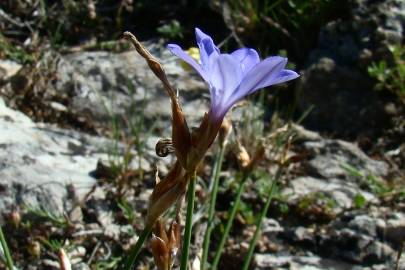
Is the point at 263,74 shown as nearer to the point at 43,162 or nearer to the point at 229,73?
the point at 229,73

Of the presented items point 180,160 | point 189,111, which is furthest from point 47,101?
point 180,160

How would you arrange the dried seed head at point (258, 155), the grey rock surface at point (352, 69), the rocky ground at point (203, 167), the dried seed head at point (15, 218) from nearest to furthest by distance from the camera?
the dried seed head at point (258, 155) < the dried seed head at point (15, 218) < the rocky ground at point (203, 167) < the grey rock surface at point (352, 69)

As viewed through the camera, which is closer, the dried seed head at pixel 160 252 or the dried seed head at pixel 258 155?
the dried seed head at pixel 160 252

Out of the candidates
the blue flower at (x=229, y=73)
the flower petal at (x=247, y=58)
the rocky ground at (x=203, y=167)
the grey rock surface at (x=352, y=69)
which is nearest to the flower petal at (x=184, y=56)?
the blue flower at (x=229, y=73)

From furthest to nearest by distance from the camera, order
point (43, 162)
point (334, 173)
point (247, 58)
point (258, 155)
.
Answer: point (334, 173)
point (43, 162)
point (258, 155)
point (247, 58)

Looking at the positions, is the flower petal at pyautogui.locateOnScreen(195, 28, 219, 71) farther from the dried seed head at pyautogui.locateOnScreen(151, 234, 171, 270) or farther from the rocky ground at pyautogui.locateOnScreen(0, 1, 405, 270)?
the rocky ground at pyautogui.locateOnScreen(0, 1, 405, 270)

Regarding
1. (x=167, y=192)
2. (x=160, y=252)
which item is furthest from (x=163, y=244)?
(x=167, y=192)

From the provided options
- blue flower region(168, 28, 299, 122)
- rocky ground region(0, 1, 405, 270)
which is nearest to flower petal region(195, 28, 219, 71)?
blue flower region(168, 28, 299, 122)

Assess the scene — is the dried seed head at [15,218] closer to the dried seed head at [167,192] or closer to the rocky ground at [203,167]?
the rocky ground at [203,167]
